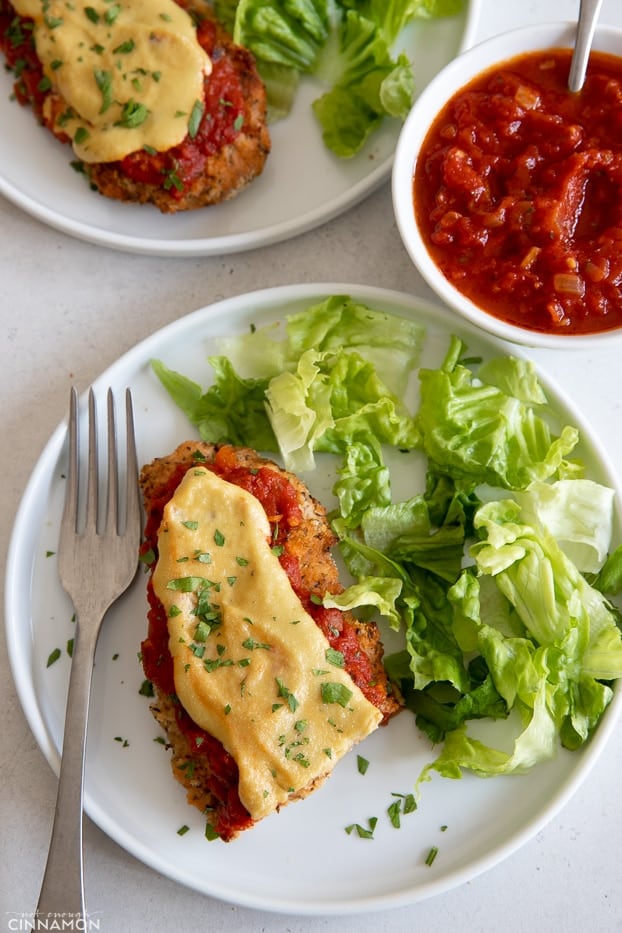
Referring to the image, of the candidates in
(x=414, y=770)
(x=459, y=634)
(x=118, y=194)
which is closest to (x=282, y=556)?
(x=459, y=634)

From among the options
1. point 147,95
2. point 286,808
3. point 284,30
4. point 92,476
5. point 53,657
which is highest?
point 284,30

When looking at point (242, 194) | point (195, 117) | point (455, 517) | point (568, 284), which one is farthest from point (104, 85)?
point (455, 517)

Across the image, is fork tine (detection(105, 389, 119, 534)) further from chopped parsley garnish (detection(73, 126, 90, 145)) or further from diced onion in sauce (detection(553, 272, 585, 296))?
diced onion in sauce (detection(553, 272, 585, 296))

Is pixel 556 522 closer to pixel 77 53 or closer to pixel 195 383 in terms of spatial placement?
pixel 195 383

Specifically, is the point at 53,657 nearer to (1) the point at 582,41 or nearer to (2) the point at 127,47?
(2) the point at 127,47

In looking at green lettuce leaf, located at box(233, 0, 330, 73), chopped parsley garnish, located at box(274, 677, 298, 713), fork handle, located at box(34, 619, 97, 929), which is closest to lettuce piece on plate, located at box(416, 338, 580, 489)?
chopped parsley garnish, located at box(274, 677, 298, 713)
